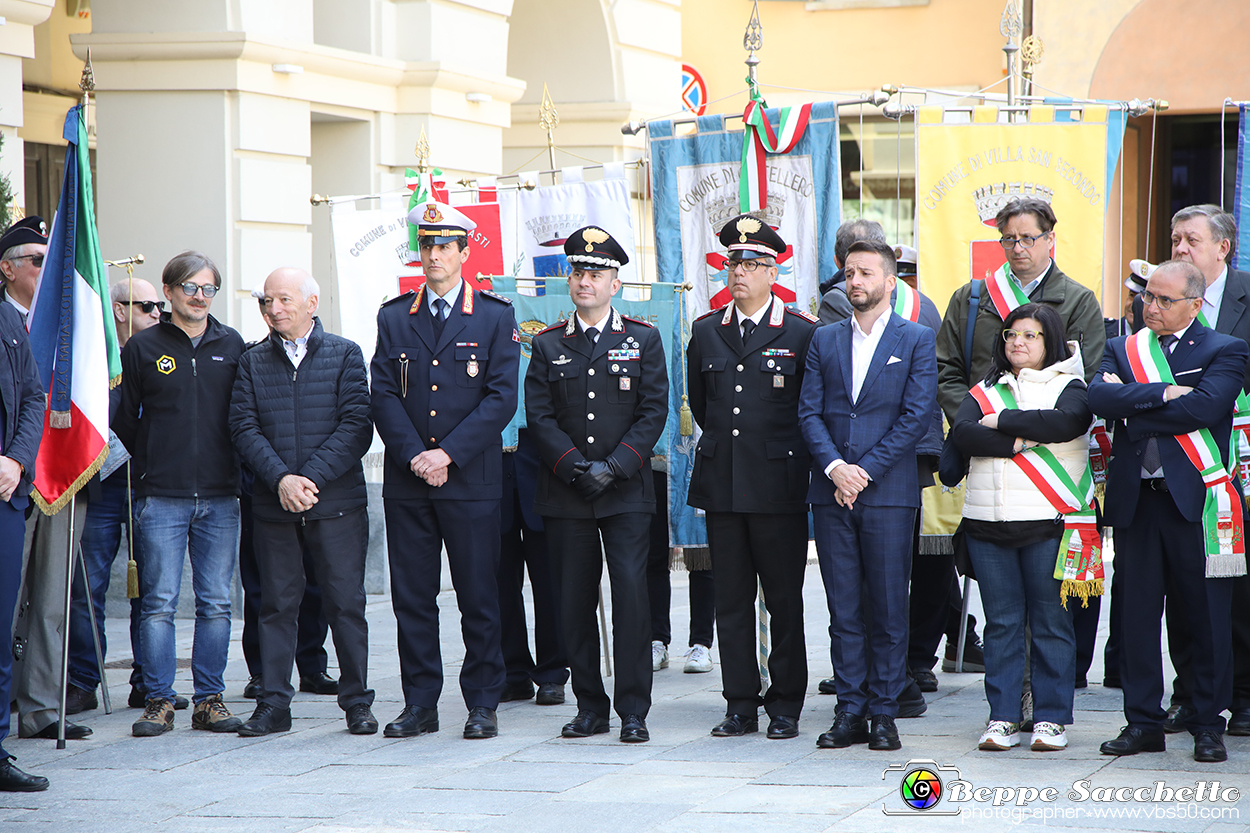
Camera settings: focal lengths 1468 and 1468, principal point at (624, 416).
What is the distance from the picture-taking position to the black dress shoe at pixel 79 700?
658 cm

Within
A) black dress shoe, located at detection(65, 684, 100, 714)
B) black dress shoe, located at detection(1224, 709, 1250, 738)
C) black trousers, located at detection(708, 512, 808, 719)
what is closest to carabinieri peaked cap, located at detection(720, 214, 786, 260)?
black trousers, located at detection(708, 512, 808, 719)

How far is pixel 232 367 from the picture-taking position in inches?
250

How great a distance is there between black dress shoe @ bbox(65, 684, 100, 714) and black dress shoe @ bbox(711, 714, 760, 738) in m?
2.86

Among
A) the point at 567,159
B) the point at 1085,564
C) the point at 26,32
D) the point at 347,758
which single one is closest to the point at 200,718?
the point at 347,758

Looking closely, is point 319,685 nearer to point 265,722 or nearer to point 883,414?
point 265,722

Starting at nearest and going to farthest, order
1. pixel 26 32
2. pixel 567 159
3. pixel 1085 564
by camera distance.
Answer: pixel 1085 564 < pixel 26 32 < pixel 567 159

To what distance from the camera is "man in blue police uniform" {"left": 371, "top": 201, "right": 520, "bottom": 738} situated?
6.04 metres

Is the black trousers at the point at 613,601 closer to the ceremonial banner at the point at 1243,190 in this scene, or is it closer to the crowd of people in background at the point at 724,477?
the crowd of people in background at the point at 724,477

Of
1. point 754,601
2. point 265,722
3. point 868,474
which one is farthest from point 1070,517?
point 265,722

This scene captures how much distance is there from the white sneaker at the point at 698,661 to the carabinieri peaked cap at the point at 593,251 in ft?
7.65

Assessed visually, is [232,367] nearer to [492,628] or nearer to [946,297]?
[492,628]

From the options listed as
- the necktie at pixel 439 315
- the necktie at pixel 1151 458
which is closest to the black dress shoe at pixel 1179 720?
the necktie at pixel 1151 458

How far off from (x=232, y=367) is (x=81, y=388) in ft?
2.14

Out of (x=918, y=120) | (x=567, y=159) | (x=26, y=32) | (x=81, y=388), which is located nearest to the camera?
(x=81, y=388)
